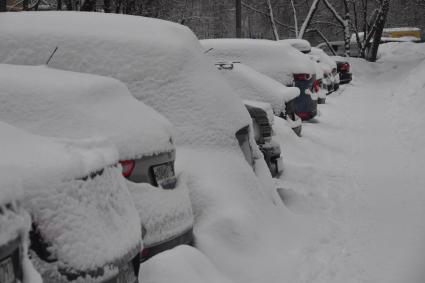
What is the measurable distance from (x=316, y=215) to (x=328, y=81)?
50.9ft

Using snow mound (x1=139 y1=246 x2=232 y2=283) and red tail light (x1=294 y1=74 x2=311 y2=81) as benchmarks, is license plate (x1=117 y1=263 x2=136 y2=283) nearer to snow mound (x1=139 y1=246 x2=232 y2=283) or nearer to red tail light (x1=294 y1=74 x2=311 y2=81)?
snow mound (x1=139 y1=246 x2=232 y2=283)

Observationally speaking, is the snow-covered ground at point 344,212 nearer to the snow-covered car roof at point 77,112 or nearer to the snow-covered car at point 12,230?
the snow-covered car roof at point 77,112

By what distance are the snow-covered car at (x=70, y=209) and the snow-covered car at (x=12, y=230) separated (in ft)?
0.18

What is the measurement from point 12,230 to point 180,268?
224 centimetres

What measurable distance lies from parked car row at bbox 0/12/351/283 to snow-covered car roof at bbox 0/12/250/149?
0.01 m

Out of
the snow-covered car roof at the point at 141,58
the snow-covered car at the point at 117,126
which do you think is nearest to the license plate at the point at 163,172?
the snow-covered car at the point at 117,126

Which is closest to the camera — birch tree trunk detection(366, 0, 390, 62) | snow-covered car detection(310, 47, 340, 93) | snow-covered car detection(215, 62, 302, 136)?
snow-covered car detection(215, 62, 302, 136)

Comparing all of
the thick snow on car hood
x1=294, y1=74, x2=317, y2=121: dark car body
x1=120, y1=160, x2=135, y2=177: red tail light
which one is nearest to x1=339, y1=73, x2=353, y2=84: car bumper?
x1=294, y1=74, x2=317, y2=121: dark car body

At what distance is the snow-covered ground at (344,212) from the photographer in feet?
16.4

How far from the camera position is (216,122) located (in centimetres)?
568

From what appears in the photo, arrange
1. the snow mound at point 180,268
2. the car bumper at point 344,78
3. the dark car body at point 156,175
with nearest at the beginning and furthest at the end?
1. the dark car body at point 156,175
2. the snow mound at point 180,268
3. the car bumper at point 344,78

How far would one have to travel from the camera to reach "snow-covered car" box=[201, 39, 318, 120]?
10867 mm

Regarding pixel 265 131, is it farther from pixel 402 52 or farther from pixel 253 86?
pixel 402 52

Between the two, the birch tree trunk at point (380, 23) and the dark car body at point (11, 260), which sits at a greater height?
the dark car body at point (11, 260)
